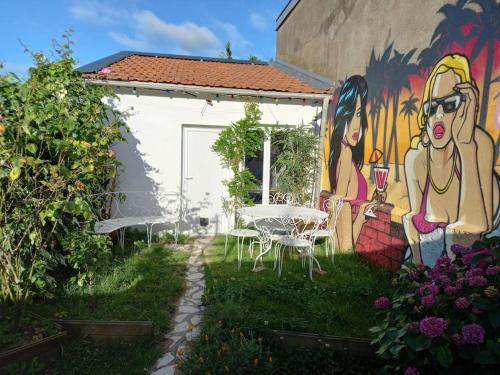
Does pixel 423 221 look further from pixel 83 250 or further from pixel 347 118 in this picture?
pixel 83 250

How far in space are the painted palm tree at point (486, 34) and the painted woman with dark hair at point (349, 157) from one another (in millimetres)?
2218

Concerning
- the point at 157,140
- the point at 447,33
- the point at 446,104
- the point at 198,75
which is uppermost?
the point at 198,75

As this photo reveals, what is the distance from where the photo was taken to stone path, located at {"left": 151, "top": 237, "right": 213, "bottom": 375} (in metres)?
2.59

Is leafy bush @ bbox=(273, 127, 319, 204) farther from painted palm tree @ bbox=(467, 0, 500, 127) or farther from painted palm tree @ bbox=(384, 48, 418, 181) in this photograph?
painted palm tree @ bbox=(467, 0, 500, 127)

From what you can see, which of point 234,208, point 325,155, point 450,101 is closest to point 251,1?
point 325,155

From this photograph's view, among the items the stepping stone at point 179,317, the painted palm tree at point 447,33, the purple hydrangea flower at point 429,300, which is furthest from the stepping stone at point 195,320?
the painted palm tree at point 447,33

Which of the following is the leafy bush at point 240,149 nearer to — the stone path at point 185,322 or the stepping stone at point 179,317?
the stone path at point 185,322

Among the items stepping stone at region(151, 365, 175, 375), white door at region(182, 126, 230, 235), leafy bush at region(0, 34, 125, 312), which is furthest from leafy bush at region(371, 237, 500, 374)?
white door at region(182, 126, 230, 235)

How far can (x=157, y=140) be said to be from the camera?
21.5 feet

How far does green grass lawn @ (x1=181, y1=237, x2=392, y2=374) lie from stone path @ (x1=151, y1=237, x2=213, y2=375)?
136 millimetres

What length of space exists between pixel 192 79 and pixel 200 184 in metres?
2.27

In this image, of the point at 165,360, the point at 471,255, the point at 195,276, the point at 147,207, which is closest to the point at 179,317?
the point at 165,360

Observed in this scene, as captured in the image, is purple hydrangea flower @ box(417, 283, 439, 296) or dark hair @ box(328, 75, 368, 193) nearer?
purple hydrangea flower @ box(417, 283, 439, 296)

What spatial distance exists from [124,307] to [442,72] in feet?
14.8
